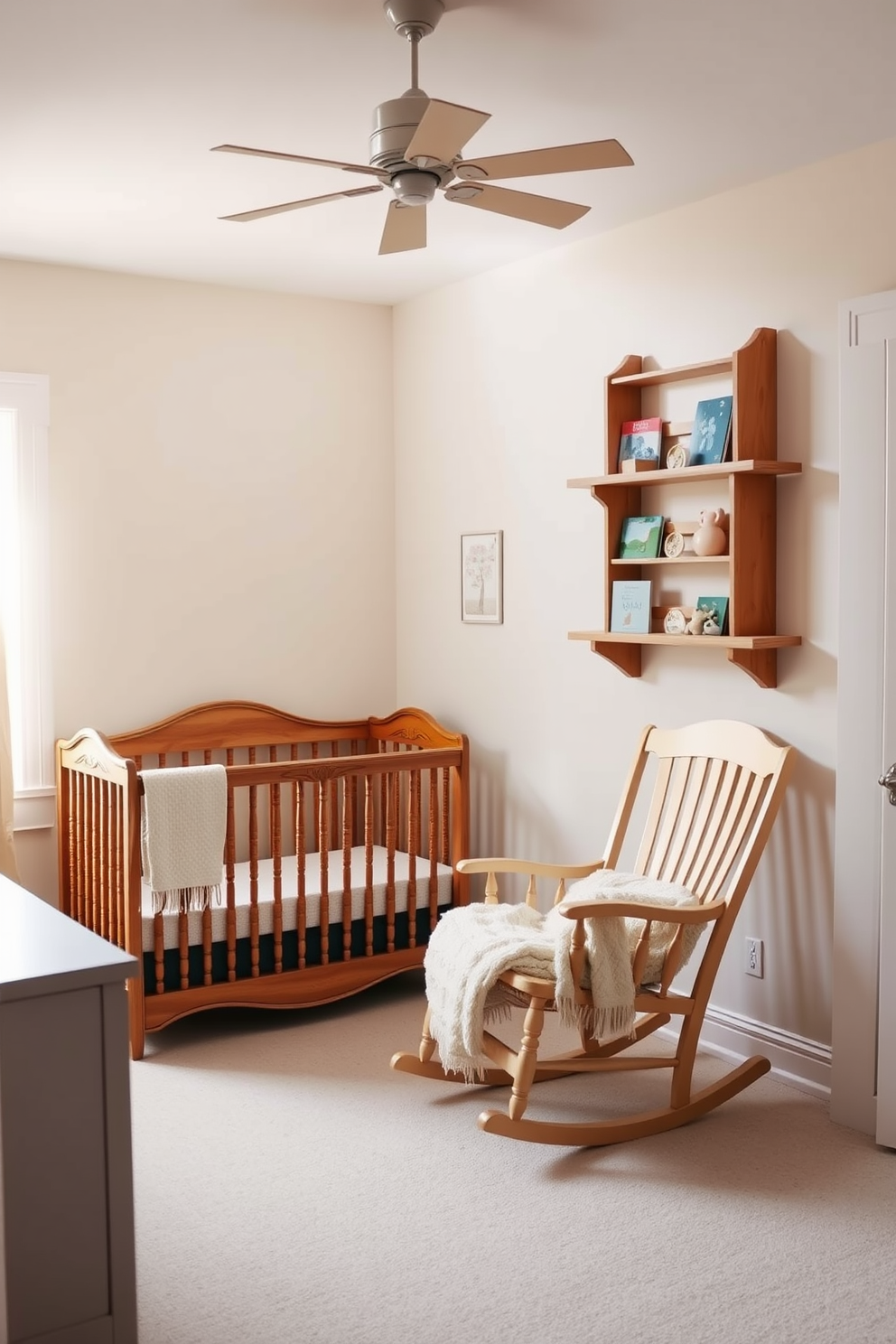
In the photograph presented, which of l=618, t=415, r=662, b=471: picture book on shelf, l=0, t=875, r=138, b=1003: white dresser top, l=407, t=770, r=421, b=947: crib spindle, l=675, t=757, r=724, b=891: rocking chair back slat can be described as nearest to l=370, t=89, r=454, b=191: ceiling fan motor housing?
l=618, t=415, r=662, b=471: picture book on shelf

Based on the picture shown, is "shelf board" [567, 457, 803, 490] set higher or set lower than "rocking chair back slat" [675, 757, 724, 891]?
higher

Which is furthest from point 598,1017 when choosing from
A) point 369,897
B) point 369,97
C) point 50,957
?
point 369,97

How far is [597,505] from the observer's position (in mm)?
3957

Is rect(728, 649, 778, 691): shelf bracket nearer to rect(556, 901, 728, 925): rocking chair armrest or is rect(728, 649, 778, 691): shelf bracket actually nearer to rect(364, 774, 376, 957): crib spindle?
rect(556, 901, 728, 925): rocking chair armrest

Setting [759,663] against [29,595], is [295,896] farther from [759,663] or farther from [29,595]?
[759,663]

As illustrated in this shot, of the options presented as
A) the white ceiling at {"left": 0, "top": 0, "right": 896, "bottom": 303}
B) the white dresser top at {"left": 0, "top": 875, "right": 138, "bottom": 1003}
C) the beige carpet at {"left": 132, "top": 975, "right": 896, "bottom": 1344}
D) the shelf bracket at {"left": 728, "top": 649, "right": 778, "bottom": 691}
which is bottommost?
the beige carpet at {"left": 132, "top": 975, "right": 896, "bottom": 1344}

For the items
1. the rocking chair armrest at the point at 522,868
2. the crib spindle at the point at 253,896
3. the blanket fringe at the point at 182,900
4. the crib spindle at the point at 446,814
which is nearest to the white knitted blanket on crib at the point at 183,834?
the blanket fringe at the point at 182,900

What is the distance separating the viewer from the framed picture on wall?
4410 mm

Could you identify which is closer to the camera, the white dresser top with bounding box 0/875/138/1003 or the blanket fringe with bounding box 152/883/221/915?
the white dresser top with bounding box 0/875/138/1003

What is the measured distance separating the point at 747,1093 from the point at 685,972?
1.69 feet

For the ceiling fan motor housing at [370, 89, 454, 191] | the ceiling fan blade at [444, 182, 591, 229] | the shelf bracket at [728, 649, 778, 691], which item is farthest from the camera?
the shelf bracket at [728, 649, 778, 691]

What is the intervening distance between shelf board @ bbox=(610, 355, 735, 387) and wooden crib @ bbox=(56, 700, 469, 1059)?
53.6 inches

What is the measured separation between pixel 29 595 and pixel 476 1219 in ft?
8.47

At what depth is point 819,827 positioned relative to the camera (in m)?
3.32
